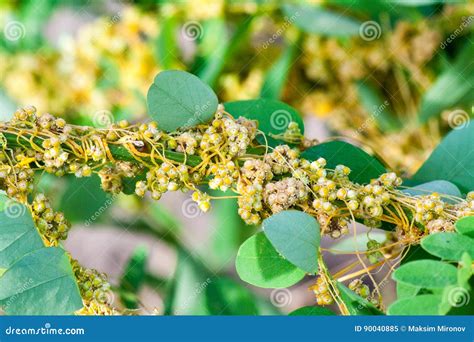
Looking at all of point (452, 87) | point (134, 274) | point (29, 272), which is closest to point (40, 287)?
point (29, 272)

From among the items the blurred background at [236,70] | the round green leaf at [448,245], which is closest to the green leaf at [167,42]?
the blurred background at [236,70]

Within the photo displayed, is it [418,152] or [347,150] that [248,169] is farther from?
[418,152]

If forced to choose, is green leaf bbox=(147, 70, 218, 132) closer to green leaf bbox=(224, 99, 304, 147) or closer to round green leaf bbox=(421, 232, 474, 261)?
green leaf bbox=(224, 99, 304, 147)

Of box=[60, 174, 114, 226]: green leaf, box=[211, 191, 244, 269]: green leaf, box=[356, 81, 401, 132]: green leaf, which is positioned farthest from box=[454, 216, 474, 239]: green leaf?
box=[356, 81, 401, 132]: green leaf

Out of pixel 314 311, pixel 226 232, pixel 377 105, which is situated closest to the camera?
pixel 314 311

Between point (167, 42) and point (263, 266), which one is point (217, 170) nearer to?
point (263, 266)

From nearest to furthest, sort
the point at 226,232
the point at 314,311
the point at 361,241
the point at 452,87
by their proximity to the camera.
Answer: 1. the point at 314,311
2. the point at 361,241
3. the point at 226,232
4. the point at 452,87

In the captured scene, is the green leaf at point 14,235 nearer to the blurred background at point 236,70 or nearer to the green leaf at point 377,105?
the blurred background at point 236,70

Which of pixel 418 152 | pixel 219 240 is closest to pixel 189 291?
pixel 219 240
